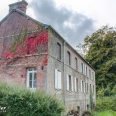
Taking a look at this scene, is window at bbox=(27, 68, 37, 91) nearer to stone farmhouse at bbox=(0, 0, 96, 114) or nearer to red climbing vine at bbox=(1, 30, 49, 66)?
stone farmhouse at bbox=(0, 0, 96, 114)

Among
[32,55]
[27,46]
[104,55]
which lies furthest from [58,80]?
[104,55]

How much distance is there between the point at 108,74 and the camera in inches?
1393

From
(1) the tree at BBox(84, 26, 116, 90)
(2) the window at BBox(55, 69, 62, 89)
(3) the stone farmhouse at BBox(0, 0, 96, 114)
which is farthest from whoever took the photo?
(1) the tree at BBox(84, 26, 116, 90)

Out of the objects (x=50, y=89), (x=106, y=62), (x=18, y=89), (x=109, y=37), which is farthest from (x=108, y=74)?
(x=18, y=89)

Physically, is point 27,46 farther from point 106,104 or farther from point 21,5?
point 106,104

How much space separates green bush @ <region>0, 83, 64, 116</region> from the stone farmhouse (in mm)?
3557

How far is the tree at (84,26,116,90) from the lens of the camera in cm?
3569

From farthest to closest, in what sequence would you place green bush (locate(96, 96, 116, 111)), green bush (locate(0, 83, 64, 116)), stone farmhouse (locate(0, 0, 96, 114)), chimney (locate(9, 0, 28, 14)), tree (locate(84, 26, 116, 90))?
tree (locate(84, 26, 116, 90)) → green bush (locate(96, 96, 116, 111)) → chimney (locate(9, 0, 28, 14)) → stone farmhouse (locate(0, 0, 96, 114)) → green bush (locate(0, 83, 64, 116))

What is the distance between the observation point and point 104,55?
36.4m

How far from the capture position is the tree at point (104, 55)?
117 feet

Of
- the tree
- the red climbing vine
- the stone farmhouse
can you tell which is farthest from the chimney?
the tree

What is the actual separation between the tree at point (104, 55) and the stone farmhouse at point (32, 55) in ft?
65.0

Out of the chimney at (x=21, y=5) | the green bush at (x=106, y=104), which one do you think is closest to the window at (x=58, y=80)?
the chimney at (x=21, y=5)

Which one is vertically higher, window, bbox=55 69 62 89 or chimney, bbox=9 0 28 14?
chimney, bbox=9 0 28 14
